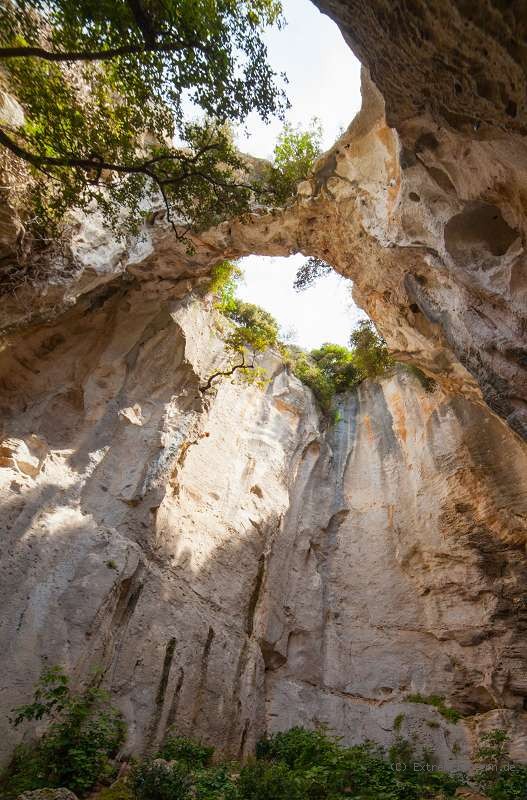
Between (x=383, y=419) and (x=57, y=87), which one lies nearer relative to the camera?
(x=57, y=87)

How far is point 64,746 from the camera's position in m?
7.02

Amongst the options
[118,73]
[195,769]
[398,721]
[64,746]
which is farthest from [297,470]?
[118,73]

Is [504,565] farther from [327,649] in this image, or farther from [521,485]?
[327,649]

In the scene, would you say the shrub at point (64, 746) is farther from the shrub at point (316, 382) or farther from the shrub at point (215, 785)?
the shrub at point (316, 382)

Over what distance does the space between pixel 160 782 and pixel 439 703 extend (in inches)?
337

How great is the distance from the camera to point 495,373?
8.11 meters

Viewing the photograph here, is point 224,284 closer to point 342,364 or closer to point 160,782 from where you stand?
point 342,364

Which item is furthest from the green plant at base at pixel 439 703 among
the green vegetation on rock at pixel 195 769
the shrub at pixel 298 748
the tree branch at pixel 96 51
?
the tree branch at pixel 96 51

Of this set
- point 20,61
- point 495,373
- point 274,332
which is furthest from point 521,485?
point 20,61

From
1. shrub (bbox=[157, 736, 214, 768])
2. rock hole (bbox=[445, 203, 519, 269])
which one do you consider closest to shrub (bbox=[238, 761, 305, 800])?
shrub (bbox=[157, 736, 214, 768])

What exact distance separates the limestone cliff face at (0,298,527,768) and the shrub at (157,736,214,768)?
0.36 meters

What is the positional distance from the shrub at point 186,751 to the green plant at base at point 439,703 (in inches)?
230

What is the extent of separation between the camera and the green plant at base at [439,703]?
450 inches

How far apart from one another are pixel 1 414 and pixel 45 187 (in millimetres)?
5383
